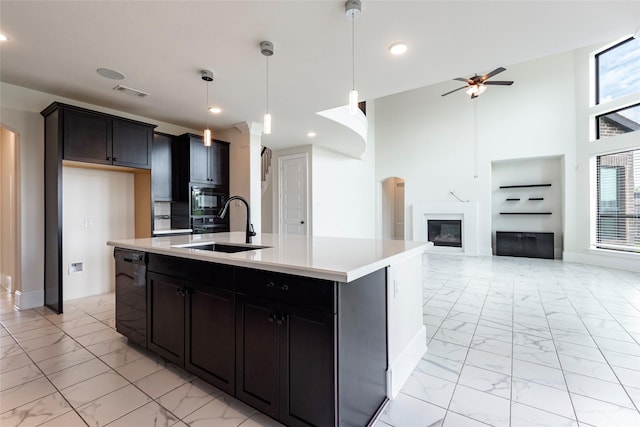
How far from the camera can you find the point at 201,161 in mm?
4449

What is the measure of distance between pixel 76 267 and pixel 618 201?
30.3 ft

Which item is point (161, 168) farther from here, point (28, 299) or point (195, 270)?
point (195, 270)

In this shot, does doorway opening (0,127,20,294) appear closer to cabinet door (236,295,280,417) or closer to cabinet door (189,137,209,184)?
cabinet door (189,137,209,184)

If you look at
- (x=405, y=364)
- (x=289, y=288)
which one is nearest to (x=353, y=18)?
(x=289, y=288)

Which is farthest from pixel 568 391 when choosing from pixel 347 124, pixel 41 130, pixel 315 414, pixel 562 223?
pixel 562 223

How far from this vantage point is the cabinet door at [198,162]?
4.34 m

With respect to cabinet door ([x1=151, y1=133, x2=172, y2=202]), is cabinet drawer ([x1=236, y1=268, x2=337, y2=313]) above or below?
below

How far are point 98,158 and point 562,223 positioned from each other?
8.93 metres

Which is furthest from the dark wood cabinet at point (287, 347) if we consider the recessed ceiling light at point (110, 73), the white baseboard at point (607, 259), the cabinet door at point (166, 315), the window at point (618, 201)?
the window at point (618, 201)

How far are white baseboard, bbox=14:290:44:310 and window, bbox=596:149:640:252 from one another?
30.7 feet

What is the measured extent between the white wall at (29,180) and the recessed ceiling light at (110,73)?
1.15 meters

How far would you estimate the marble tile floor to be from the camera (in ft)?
5.28

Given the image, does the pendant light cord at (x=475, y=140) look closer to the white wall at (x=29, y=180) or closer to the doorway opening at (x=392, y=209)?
the doorway opening at (x=392, y=209)

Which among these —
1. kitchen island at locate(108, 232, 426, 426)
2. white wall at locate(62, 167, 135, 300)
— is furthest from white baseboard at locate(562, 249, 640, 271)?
white wall at locate(62, 167, 135, 300)
